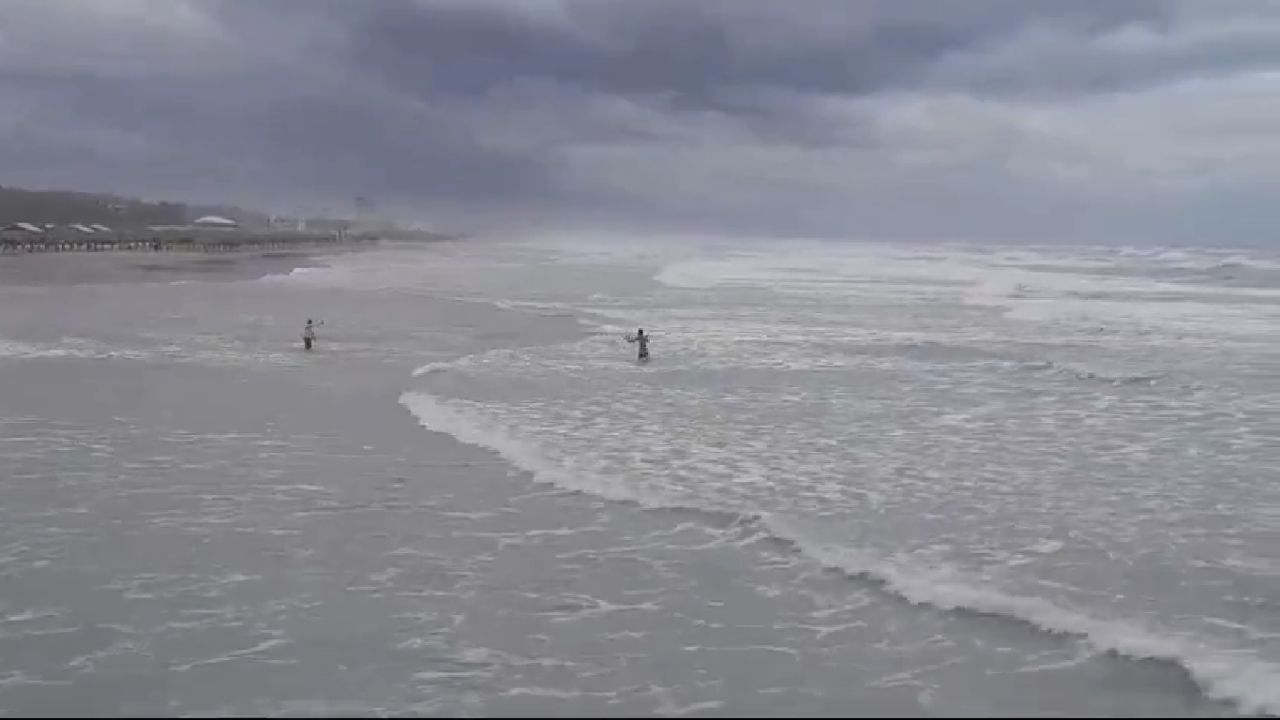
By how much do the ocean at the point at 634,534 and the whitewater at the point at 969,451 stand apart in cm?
6

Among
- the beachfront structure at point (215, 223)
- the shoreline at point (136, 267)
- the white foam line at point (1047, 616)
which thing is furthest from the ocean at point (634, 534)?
the beachfront structure at point (215, 223)

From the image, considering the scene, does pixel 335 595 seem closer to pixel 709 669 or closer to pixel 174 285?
pixel 709 669

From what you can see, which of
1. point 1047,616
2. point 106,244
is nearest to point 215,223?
point 106,244

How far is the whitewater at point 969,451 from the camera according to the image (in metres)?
9.21

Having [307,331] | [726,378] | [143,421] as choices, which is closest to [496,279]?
[307,331]

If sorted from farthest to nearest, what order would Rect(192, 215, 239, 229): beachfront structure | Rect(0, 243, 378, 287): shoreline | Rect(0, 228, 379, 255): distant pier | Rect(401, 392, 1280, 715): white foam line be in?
Rect(192, 215, 239, 229): beachfront structure
Rect(0, 228, 379, 255): distant pier
Rect(0, 243, 378, 287): shoreline
Rect(401, 392, 1280, 715): white foam line

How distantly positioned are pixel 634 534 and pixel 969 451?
236 inches

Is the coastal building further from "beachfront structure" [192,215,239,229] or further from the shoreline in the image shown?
the shoreline

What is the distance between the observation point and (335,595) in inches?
355

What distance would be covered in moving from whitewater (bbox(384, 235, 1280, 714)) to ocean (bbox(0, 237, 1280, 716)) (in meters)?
0.06

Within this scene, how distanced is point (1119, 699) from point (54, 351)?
24186mm

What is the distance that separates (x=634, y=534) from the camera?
430 inches

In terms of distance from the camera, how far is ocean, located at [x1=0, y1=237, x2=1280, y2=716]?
7.43m

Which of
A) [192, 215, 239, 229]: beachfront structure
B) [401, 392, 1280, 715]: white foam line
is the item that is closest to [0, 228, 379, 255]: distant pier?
[192, 215, 239, 229]: beachfront structure
